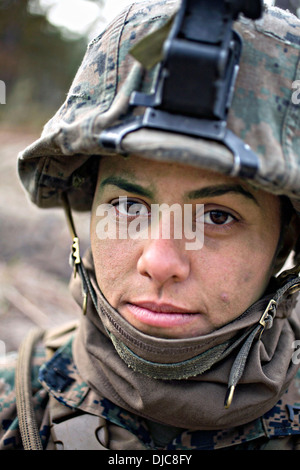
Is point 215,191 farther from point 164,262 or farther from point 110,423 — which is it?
point 110,423

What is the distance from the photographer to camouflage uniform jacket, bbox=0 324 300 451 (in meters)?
1.71

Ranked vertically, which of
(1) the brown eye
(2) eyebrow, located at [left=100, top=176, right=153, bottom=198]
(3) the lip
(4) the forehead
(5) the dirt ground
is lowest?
(5) the dirt ground

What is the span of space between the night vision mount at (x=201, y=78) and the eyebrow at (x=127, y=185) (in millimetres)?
274

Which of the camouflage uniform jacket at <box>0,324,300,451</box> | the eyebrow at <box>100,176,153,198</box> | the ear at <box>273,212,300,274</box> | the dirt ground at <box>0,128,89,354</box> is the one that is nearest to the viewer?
the eyebrow at <box>100,176,153,198</box>

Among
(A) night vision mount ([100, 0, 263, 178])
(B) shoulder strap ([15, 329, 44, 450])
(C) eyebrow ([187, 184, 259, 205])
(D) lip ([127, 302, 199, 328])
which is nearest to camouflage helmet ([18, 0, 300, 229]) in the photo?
(A) night vision mount ([100, 0, 263, 178])

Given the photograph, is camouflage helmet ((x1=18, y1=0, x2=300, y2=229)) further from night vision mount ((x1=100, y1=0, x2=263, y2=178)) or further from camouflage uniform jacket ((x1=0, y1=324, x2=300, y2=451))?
camouflage uniform jacket ((x1=0, y1=324, x2=300, y2=451))

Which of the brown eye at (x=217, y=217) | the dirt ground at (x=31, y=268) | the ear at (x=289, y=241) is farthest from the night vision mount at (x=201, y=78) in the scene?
the dirt ground at (x=31, y=268)

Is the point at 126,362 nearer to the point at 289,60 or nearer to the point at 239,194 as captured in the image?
the point at 239,194

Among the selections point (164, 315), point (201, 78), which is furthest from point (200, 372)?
point (201, 78)

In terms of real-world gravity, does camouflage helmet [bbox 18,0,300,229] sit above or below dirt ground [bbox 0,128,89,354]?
above

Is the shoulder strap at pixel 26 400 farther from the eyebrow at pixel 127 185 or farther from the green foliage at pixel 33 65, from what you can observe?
the green foliage at pixel 33 65

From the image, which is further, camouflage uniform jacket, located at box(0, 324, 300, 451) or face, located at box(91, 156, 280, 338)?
camouflage uniform jacket, located at box(0, 324, 300, 451)

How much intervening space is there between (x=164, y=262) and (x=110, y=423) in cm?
81

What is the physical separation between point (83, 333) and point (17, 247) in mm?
3427
